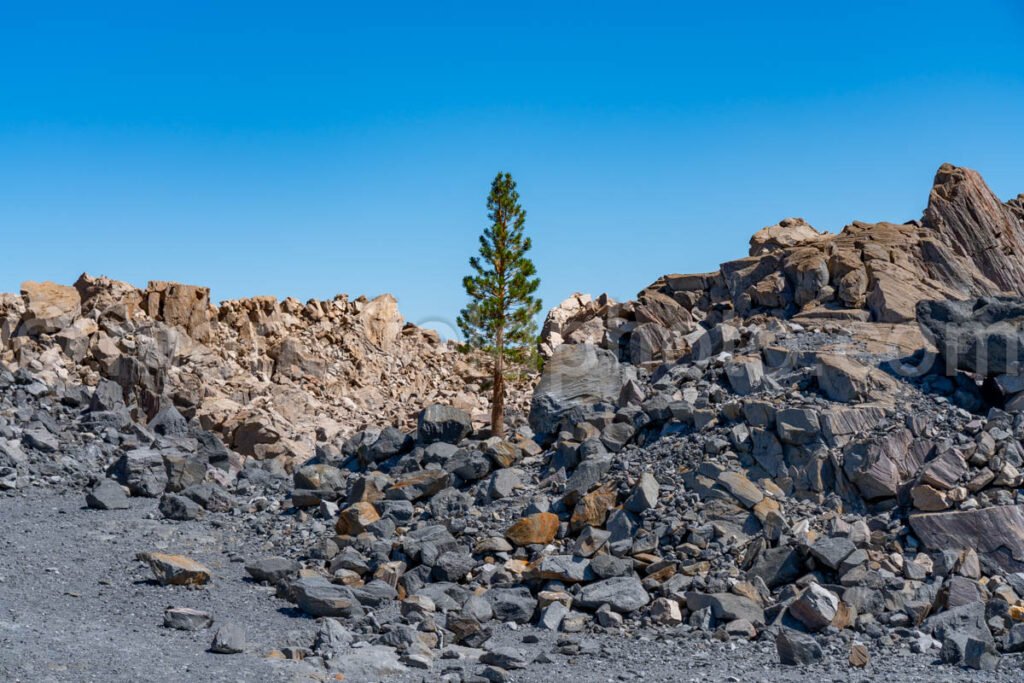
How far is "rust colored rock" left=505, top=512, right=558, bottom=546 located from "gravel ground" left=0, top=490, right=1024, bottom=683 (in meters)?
3.08

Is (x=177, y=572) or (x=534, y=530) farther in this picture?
(x=534, y=530)

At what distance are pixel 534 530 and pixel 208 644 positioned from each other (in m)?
6.95

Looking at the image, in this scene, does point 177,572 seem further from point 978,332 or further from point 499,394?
point 978,332

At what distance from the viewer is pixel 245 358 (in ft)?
119

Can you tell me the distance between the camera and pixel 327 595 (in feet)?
49.9

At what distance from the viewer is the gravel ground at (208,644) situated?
11.7 meters

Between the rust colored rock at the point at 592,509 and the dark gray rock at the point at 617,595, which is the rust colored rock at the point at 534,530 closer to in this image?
the rust colored rock at the point at 592,509

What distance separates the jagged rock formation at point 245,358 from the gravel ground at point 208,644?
11573 mm

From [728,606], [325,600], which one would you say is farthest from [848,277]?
[325,600]

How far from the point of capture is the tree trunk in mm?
25453

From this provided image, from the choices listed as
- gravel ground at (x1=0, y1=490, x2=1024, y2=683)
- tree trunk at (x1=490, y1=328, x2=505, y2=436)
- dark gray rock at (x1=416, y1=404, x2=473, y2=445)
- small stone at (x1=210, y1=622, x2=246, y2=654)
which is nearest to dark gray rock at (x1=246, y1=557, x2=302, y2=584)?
gravel ground at (x1=0, y1=490, x2=1024, y2=683)

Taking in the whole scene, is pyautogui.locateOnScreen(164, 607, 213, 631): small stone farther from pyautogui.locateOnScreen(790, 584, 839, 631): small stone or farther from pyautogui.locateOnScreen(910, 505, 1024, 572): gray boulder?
pyautogui.locateOnScreen(910, 505, 1024, 572): gray boulder

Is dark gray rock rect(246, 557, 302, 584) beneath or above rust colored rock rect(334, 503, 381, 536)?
beneath

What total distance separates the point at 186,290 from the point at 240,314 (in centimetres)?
236
